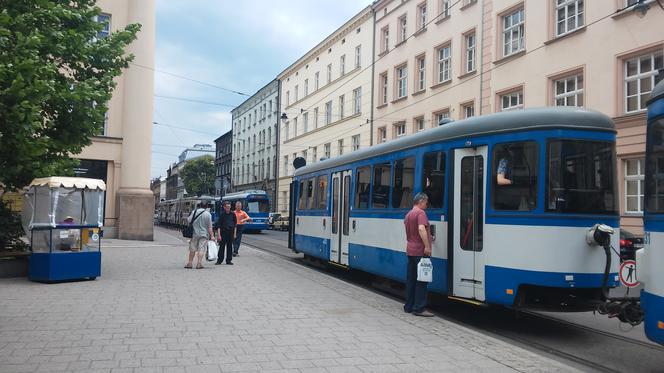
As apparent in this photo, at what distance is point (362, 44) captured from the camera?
4053cm

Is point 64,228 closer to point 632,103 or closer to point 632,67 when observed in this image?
point 632,103

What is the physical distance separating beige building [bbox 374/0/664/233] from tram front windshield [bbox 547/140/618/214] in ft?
27.1

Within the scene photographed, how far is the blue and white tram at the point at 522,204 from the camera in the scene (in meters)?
7.33

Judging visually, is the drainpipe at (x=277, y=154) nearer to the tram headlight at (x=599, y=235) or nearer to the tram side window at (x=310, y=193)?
the tram side window at (x=310, y=193)

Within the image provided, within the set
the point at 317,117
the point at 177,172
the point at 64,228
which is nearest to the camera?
the point at 64,228

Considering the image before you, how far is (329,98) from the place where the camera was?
46375mm

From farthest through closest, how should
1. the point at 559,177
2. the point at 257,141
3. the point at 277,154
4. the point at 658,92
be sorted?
the point at 257,141, the point at 277,154, the point at 559,177, the point at 658,92

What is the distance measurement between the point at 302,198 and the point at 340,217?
3.26 metres

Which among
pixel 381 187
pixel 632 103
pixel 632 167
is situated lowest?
pixel 381 187

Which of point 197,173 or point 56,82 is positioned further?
point 197,173

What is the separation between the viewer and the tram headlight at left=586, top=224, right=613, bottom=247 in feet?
23.8

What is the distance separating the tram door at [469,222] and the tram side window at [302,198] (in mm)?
7851

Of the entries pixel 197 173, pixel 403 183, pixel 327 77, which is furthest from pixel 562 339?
pixel 197 173

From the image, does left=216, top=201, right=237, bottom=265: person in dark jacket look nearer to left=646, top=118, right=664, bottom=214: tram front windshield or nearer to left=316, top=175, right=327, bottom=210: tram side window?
left=316, top=175, right=327, bottom=210: tram side window
